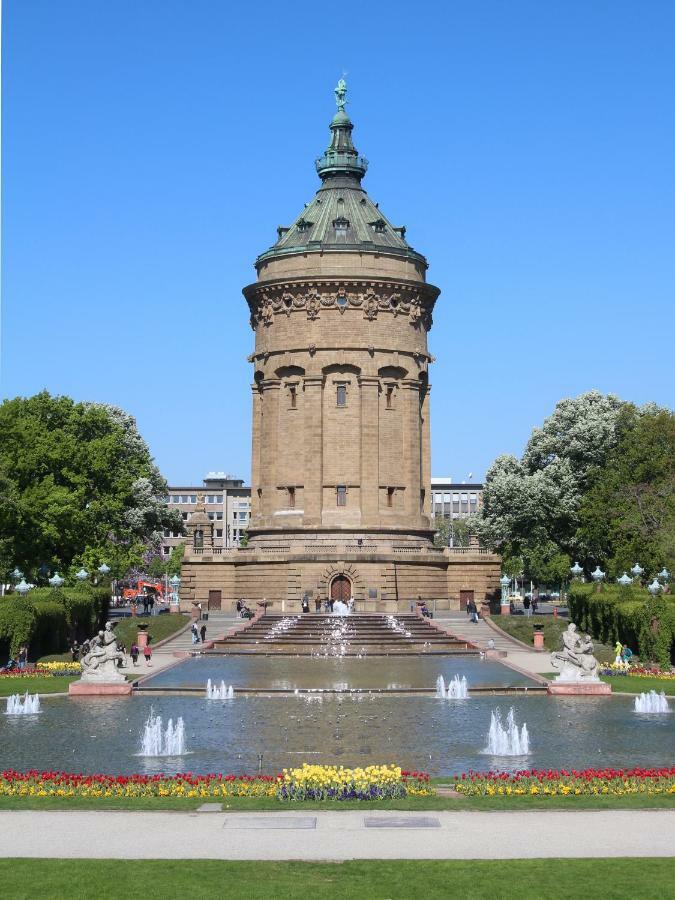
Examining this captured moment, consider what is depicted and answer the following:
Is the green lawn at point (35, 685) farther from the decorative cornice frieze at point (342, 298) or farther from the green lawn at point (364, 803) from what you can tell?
the decorative cornice frieze at point (342, 298)

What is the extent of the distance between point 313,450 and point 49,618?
3189 cm

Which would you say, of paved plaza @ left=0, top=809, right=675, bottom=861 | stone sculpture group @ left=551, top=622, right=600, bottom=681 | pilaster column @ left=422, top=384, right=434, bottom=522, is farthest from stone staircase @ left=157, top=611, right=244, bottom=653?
paved plaza @ left=0, top=809, right=675, bottom=861

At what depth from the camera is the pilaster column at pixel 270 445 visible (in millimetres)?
86938

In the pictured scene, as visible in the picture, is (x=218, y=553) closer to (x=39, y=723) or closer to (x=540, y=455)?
(x=540, y=455)

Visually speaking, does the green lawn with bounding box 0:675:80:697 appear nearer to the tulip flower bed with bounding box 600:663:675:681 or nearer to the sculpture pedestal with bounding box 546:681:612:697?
the sculpture pedestal with bounding box 546:681:612:697

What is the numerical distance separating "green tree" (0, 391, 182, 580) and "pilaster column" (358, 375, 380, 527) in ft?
53.6

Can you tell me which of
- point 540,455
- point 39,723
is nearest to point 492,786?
point 39,723

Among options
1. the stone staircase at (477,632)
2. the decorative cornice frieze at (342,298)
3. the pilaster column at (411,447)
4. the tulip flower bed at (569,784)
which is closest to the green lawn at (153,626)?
the stone staircase at (477,632)

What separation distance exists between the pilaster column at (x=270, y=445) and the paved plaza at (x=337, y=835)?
66590mm

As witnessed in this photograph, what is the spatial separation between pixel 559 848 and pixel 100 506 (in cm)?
6146

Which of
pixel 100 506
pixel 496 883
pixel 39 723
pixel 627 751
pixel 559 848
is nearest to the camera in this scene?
pixel 496 883

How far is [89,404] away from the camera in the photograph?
340 feet

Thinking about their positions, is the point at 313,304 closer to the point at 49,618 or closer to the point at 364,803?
the point at 49,618

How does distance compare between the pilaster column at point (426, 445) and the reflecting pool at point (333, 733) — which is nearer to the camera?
the reflecting pool at point (333, 733)
